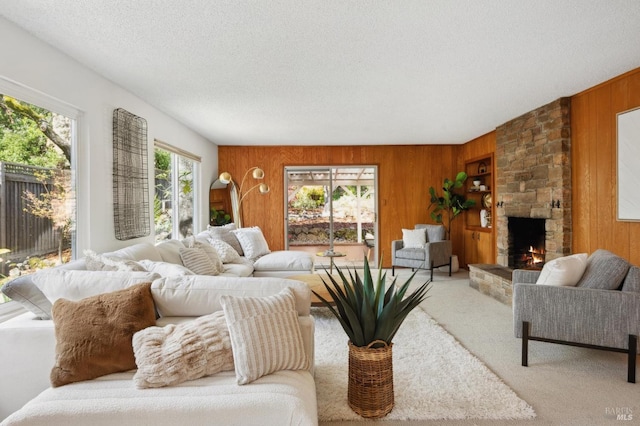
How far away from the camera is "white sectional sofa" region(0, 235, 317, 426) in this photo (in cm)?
138

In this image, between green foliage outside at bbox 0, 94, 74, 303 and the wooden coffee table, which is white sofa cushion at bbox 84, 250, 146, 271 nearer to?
green foliage outside at bbox 0, 94, 74, 303

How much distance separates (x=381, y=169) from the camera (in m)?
6.78

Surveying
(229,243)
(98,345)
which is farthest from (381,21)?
(229,243)

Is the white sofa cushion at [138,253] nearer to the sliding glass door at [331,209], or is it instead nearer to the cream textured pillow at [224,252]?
the cream textured pillow at [224,252]

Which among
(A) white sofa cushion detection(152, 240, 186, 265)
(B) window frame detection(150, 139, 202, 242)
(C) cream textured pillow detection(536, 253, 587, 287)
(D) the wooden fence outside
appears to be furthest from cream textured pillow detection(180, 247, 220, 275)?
(C) cream textured pillow detection(536, 253, 587, 287)

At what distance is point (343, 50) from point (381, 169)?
4275 millimetres

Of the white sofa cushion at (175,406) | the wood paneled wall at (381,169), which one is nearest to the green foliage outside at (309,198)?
the wood paneled wall at (381,169)

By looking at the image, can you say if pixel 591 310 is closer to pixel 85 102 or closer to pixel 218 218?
pixel 85 102

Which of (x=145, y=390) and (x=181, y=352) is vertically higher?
(x=181, y=352)

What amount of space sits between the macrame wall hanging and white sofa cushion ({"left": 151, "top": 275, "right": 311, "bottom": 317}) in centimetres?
174

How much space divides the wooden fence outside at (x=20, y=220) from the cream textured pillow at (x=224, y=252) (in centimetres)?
188

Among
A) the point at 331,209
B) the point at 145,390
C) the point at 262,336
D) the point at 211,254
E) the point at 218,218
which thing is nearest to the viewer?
the point at 145,390

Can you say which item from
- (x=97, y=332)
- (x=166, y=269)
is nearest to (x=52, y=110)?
(x=166, y=269)

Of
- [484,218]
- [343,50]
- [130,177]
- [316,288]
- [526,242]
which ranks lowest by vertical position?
[316,288]
